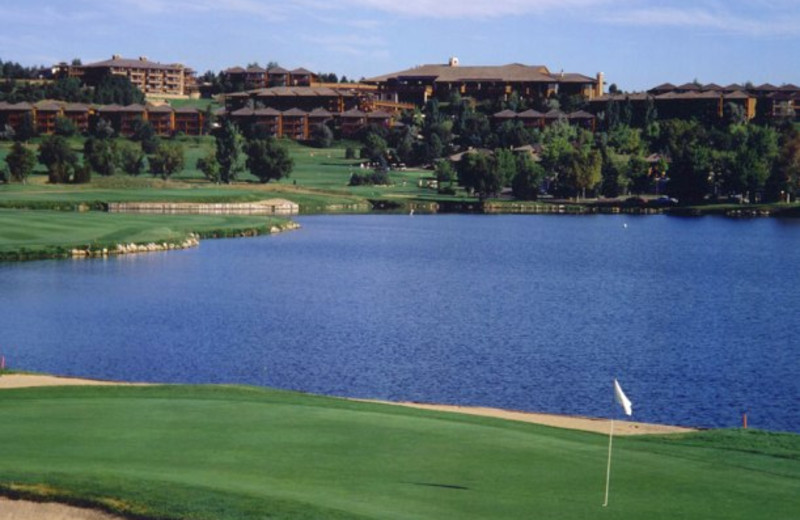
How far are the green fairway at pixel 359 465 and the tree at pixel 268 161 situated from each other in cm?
14088

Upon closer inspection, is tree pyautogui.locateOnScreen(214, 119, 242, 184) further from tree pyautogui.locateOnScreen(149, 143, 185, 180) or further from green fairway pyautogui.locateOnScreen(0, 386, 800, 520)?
green fairway pyautogui.locateOnScreen(0, 386, 800, 520)

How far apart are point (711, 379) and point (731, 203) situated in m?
123

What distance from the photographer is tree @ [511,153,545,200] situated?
565ft

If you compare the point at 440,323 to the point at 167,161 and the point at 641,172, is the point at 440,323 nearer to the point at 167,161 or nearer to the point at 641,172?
the point at 167,161

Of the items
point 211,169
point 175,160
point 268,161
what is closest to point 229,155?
point 211,169

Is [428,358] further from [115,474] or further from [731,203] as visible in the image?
[731,203]

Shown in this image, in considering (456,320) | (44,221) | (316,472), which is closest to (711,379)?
(456,320)

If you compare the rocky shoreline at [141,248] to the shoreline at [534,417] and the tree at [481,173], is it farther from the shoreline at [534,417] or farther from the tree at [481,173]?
the tree at [481,173]

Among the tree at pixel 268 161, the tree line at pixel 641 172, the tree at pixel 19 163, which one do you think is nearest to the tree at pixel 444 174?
the tree line at pixel 641 172

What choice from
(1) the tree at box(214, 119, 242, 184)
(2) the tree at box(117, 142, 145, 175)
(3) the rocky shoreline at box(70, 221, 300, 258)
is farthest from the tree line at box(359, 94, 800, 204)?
(3) the rocky shoreline at box(70, 221, 300, 258)

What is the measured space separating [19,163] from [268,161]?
105 ft

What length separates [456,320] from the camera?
65875 millimetres

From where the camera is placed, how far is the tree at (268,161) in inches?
6757

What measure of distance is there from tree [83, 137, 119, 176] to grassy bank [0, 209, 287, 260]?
4472 cm
